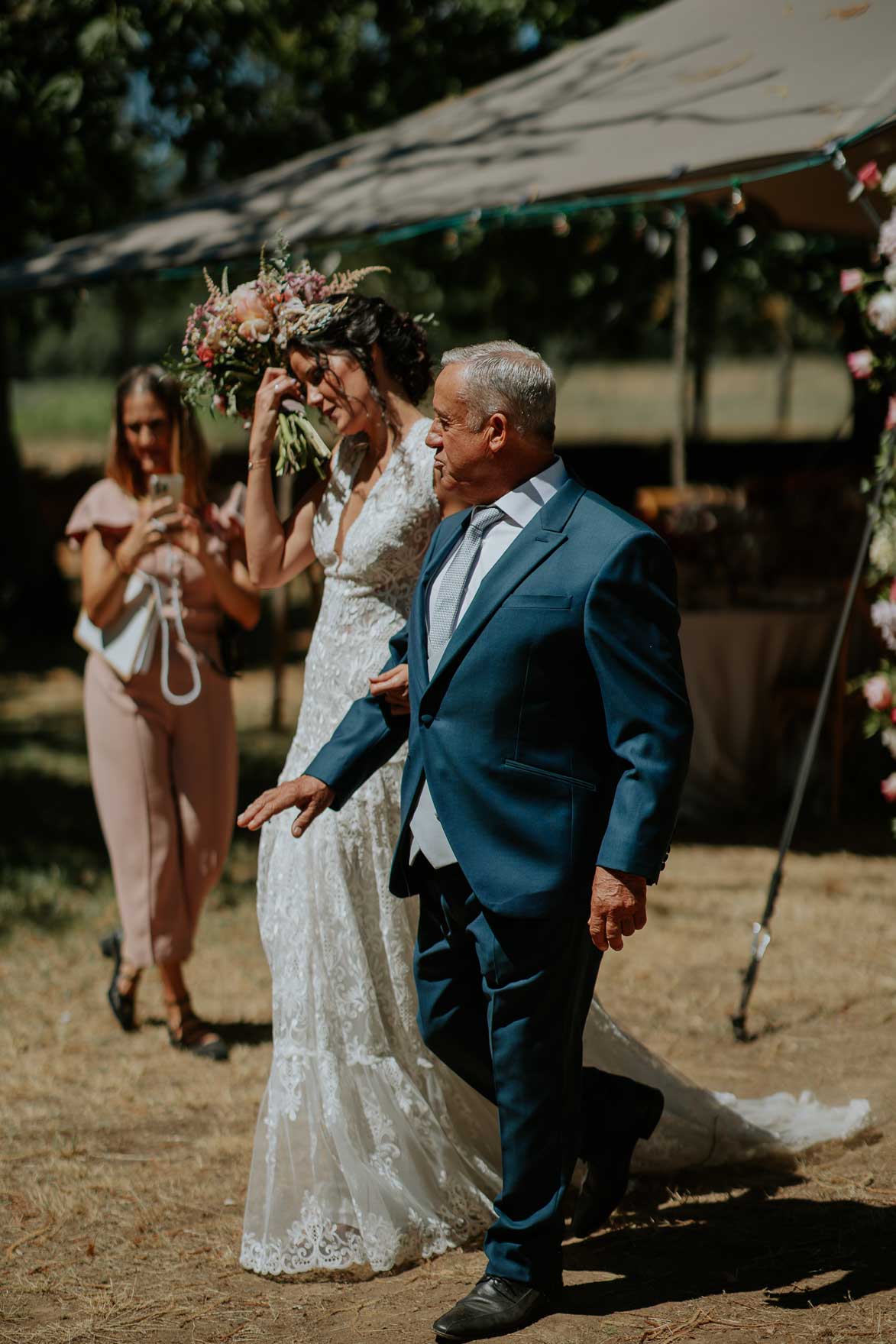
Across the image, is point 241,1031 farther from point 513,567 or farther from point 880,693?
point 513,567

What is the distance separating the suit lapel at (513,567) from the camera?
2.93m

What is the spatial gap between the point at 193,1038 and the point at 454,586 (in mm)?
2521

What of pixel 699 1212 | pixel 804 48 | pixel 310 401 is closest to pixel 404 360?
pixel 310 401

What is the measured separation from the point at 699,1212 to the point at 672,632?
5.44ft

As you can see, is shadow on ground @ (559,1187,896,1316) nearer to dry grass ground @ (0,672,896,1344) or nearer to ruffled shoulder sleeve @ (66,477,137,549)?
dry grass ground @ (0,672,896,1344)

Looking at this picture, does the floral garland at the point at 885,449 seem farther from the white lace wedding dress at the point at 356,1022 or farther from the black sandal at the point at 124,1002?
the black sandal at the point at 124,1002

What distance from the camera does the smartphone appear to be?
487cm

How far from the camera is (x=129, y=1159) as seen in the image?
167 inches

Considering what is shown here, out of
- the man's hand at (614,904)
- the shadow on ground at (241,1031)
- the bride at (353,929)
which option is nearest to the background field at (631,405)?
the shadow on ground at (241,1031)

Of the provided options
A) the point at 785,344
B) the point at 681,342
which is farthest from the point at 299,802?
the point at 785,344

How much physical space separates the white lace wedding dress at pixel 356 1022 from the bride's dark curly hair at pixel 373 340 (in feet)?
0.46

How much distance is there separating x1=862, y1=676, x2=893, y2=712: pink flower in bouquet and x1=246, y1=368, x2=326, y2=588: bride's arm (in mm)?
1979

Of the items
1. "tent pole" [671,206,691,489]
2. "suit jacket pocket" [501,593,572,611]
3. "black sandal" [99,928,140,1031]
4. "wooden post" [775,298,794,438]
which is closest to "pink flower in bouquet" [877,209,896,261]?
"suit jacket pocket" [501,593,572,611]

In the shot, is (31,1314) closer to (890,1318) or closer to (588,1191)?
(588,1191)
